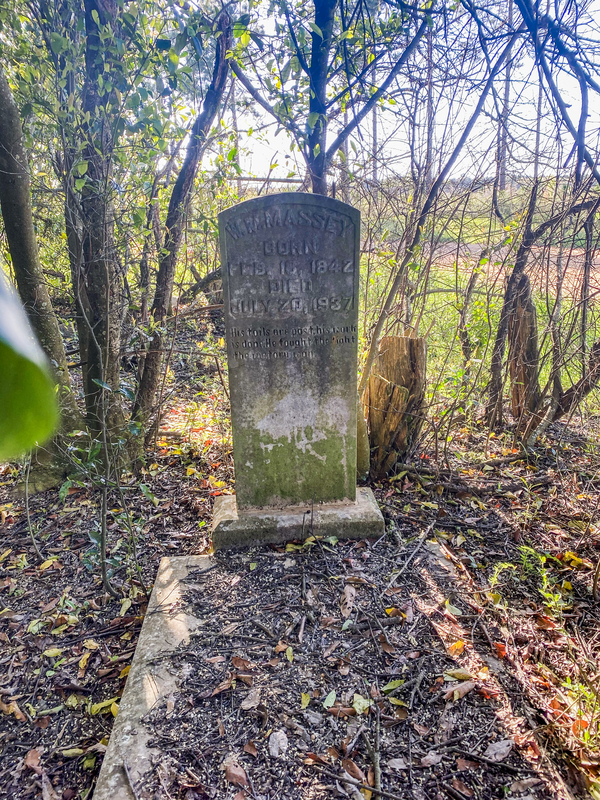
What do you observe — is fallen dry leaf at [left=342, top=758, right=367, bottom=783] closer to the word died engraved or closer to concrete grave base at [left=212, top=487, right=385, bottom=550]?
concrete grave base at [left=212, top=487, right=385, bottom=550]

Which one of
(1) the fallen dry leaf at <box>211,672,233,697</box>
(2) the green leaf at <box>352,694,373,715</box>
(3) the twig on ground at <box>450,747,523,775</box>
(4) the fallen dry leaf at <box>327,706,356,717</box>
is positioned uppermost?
(1) the fallen dry leaf at <box>211,672,233,697</box>

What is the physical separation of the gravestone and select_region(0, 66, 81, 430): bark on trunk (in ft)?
4.71

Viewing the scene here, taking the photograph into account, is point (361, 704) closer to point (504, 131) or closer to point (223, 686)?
point (223, 686)

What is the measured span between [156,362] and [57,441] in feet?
3.33

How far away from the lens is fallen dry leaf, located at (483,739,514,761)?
1855 mm

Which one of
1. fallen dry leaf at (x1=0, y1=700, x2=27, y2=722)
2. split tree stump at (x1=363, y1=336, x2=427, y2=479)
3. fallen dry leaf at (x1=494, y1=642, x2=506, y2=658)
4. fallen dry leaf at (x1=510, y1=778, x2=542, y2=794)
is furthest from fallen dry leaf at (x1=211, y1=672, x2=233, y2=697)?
split tree stump at (x1=363, y1=336, x2=427, y2=479)

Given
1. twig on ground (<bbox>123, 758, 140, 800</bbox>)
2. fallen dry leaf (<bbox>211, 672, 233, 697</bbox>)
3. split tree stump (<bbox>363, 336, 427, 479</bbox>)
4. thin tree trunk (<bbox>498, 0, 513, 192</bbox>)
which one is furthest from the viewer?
split tree stump (<bbox>363, 336, 427, 479</bbox>)

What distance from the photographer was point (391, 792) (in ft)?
5.75

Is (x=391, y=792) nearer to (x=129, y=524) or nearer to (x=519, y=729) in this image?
(x=519, y=729)

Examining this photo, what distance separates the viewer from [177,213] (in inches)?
158

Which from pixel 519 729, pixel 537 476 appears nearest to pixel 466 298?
pixel 537 476

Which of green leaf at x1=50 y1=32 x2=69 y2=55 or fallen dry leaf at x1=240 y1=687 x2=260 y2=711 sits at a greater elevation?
green leaf at x1=50 y1=32 x2=69 y2=55

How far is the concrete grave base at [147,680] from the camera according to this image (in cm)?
179

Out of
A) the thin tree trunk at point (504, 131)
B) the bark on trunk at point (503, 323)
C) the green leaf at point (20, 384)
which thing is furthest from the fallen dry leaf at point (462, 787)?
the thin tree trunk at point (504, 131)
